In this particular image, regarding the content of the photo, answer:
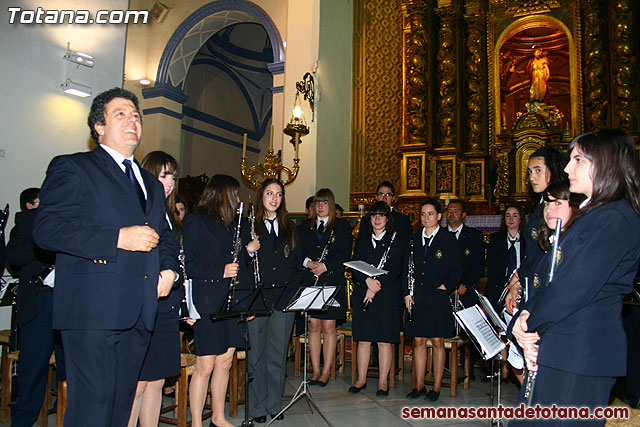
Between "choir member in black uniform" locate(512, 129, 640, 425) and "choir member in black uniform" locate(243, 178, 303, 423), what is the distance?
2.26 metres

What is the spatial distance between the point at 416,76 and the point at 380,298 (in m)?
5.69

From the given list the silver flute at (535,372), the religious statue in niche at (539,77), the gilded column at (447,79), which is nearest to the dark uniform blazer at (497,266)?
the silver flute at (535,372)

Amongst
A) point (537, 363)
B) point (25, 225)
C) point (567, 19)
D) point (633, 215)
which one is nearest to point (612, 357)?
point (537, 363)

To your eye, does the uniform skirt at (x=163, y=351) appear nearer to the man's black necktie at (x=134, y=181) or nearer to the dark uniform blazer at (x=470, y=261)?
the man's black necktie at (x=134, y=181)

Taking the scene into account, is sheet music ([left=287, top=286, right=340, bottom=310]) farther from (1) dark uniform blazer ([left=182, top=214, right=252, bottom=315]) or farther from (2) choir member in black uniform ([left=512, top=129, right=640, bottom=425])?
(2) choir member in black uniform ([left=512, top=129, right=640, bottom=425])

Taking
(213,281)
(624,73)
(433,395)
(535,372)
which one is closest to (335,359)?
(433,395)

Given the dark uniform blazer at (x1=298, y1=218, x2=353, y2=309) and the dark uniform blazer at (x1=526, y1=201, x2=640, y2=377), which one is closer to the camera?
the dark uniform blazer at (x1=526, y1=201, x2=640, y2=377)

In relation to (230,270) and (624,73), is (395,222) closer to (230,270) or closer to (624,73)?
(230,270)

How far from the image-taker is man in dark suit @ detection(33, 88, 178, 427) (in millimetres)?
1966

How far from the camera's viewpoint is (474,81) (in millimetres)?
9422

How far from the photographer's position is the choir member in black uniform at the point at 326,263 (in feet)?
15.9

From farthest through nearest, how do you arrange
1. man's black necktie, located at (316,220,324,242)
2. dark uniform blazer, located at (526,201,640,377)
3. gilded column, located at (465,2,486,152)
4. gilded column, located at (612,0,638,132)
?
gilded column, located at (465,2,486,152)
gilded column, located at (612,0,638,132)
man's black necktie, located at (316,220,324,242)
dark uniform blazer, located at (526,201,640,377)

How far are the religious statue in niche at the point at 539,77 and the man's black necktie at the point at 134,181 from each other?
8824 millimetres

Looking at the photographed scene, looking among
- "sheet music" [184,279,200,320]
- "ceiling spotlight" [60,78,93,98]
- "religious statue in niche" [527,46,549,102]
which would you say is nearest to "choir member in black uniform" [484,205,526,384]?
"sheet music" [184,279,200,320]
